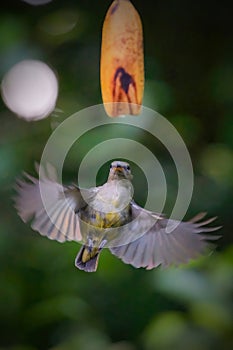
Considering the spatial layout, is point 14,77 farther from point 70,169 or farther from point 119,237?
point 119,237

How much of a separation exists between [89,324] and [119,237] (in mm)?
368

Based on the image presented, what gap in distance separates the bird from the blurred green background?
0.23 m

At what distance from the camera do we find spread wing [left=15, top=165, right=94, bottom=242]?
483mm

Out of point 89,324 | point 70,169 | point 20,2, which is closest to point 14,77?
point 20,2

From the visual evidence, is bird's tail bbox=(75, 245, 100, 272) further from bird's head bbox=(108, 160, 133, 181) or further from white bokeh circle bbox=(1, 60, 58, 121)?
white bokeh circle bbox=(1, 60, 58, 121)

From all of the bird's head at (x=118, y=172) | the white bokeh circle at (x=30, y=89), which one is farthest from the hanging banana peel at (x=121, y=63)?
the white bokeh circle at (x=30, y=89)

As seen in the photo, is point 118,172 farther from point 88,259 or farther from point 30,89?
point 30,89

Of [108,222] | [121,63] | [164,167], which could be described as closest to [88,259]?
[108,222]

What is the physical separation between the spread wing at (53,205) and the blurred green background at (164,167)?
0.25 meters

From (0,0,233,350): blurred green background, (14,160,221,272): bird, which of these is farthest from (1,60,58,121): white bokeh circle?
(14,160,221,272): bird

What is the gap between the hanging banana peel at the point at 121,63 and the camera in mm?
434

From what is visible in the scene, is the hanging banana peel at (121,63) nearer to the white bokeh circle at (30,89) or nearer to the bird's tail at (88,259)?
the bird's tail at (88,259)

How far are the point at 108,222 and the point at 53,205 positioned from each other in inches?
2.2

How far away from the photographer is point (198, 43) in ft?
2.82
